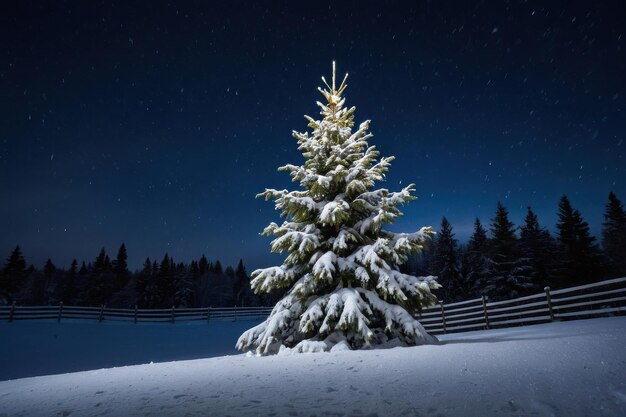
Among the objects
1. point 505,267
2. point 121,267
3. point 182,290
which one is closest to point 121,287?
point 121,267

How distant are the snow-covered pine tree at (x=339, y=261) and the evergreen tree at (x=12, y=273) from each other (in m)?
70.0

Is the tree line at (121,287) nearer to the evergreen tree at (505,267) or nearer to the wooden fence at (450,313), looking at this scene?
the wooden fence at (450,313)

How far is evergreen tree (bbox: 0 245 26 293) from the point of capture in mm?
58438

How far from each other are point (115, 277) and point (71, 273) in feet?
35.8

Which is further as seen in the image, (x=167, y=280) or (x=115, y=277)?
(x=115, y=277)

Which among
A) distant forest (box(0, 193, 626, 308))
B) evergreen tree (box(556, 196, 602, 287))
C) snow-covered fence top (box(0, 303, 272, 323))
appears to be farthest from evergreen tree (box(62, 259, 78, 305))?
evergreen tree (box(556, 196, 602, 287))

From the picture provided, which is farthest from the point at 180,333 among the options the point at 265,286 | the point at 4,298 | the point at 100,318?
the point at 4,298

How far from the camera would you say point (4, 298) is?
56.5 metres

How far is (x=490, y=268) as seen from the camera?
3262cm

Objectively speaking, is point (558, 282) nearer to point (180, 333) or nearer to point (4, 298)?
point (180, 333)

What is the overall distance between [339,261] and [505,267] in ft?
90.5

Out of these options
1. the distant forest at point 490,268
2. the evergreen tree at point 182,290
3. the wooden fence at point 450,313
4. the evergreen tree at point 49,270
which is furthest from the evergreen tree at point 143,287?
the evergreen tree at point 49,270

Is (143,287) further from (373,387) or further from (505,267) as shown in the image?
(373,387)

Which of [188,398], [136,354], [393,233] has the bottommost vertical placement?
[136,354]
